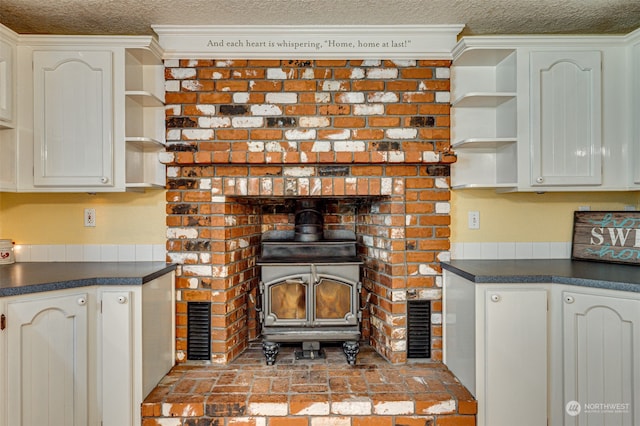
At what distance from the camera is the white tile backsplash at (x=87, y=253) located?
2.42m

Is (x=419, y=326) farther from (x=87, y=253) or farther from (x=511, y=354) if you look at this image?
(x=87, y=253)

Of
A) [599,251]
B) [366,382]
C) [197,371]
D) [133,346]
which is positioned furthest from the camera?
[599,251]

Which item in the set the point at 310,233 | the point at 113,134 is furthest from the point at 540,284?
the point at 113,134

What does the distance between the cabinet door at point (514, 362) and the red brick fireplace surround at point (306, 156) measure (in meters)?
0.47

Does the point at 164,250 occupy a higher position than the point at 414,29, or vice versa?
the point at 414,29

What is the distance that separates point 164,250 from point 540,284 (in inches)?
83.1

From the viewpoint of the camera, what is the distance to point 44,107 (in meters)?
2.11

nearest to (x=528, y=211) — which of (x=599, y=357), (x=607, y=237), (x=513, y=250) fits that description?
(x=513, y=250)

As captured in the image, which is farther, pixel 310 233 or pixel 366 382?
pixel 310 233

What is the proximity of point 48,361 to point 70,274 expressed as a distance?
413mm

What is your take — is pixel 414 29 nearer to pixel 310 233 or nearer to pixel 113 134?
pixel 310 233

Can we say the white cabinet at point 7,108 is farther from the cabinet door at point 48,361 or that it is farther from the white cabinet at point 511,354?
the white cabinet at point 511,354

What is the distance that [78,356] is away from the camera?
1805 millimetres

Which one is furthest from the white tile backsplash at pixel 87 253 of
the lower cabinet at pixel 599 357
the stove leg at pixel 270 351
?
the lower cabinet at pixel 599 357
